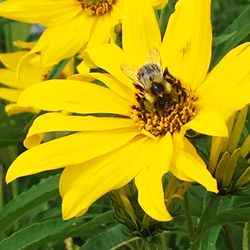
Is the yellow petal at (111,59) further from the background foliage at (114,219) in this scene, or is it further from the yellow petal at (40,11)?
the yellow petal at (40,11)

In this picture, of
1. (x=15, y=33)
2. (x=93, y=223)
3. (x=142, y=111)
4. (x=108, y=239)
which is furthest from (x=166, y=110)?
(x=15, y=33)

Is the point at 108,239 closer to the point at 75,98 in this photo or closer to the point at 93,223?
the point at 93,223

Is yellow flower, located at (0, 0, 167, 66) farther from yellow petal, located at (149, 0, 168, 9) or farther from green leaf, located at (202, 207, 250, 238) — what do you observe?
green leaf, located at (202, 207, 250, 238)

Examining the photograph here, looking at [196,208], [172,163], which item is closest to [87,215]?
[196,208]

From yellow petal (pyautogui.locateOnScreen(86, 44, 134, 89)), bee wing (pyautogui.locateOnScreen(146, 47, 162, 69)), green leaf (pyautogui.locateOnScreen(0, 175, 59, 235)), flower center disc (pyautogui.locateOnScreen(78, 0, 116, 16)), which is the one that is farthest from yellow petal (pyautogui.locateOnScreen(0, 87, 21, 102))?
bee wing (pyautogui.locateOnScreen(146, 47, 162, 69))

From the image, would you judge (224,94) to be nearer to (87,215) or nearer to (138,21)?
(138,21)

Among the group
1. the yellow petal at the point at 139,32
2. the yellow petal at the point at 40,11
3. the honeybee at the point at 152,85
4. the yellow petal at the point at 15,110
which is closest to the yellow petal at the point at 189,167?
the honeybee at the point at 152,85
